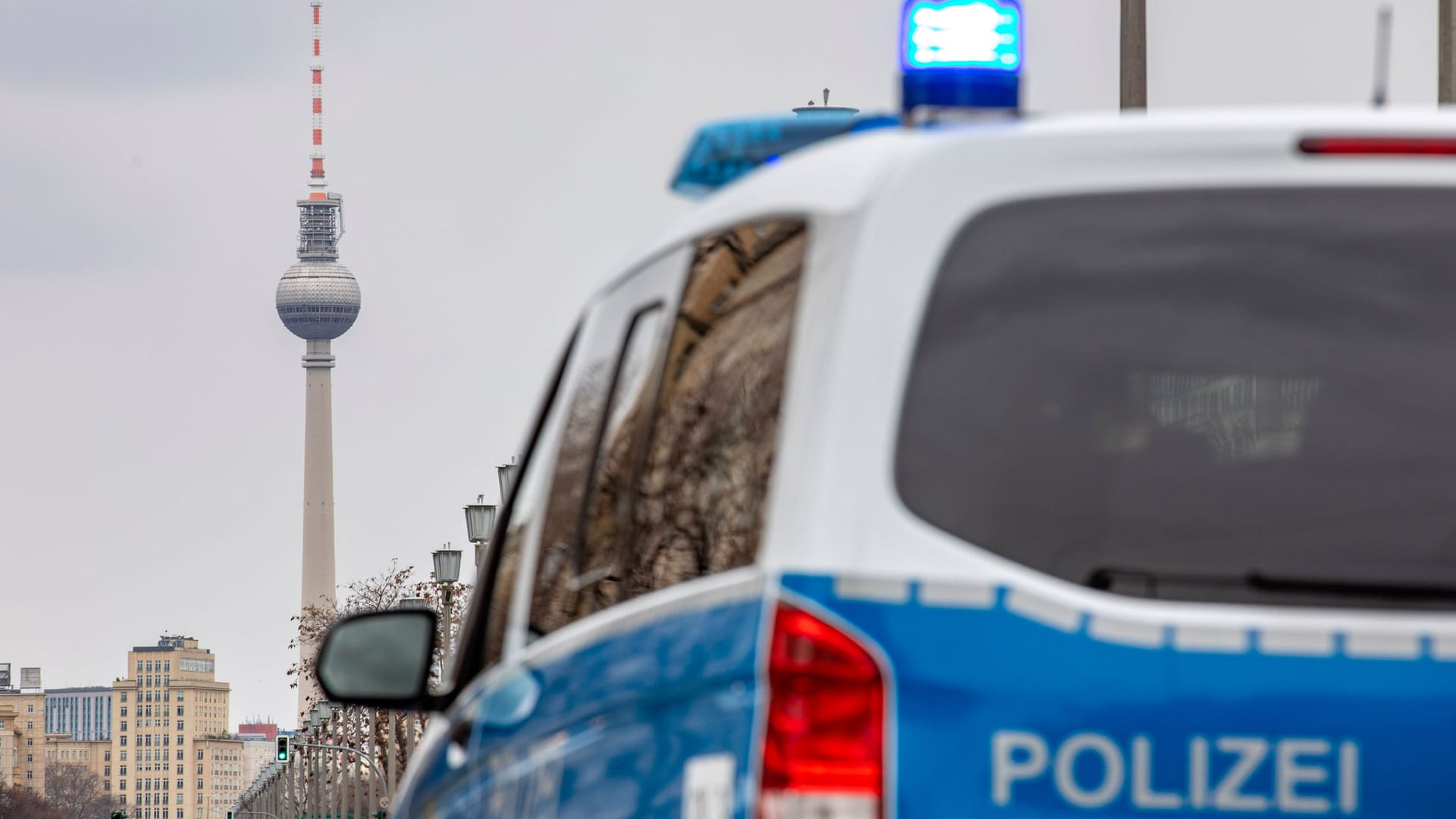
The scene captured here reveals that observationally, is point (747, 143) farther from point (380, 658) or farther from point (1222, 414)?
point (380, 658)

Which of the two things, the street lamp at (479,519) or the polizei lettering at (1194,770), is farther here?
the street lamp at (479,519)

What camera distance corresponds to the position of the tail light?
2637 millimetres

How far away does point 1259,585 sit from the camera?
269cm

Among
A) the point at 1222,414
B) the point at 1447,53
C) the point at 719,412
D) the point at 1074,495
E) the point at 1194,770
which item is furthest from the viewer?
the point at 1447,53

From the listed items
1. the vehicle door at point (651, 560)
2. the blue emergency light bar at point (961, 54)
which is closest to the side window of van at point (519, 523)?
the vehicle door at point (651, 560)

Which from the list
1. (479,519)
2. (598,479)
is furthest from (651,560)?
(479,519)

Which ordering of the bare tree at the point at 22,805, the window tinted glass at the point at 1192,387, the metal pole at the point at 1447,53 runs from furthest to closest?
the bare tree at the point at 22,805, the metal pole at the point at 1447,53, the window tinted glass at the point at 1192,387

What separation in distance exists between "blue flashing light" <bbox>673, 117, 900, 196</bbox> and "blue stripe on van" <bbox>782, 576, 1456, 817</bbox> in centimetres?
128

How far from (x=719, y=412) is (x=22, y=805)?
→ 165 m

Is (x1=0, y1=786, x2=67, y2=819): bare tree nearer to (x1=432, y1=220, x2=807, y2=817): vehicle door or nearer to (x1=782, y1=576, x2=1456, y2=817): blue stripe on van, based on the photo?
(x1=432, y1=220, x2=807, y2=817): vehicle door

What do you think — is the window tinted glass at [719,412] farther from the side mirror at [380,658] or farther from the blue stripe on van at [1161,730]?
the side mirror at [380,658]

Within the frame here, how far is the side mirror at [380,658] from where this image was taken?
4523mm

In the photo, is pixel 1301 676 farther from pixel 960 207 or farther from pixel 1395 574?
pixel 960 207

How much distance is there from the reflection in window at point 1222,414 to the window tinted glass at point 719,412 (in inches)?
16.3
